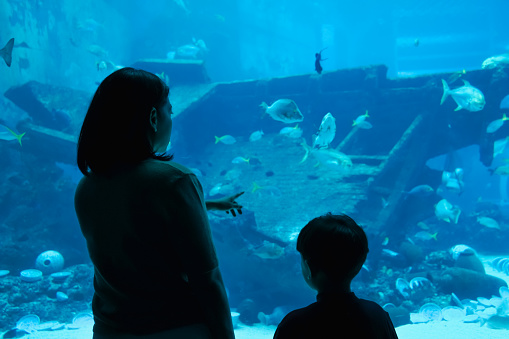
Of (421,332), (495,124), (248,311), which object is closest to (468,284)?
(421,332)

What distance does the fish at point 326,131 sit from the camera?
654 centimetres

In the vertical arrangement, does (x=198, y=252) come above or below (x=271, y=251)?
below

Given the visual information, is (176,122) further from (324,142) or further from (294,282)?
(294,282)

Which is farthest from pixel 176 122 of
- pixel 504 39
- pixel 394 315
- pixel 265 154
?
pixel 504 39

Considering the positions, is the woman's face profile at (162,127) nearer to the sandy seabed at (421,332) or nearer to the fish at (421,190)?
the sandy seabed at (421,332)

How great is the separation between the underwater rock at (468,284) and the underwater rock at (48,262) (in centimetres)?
854

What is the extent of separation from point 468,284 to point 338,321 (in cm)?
751

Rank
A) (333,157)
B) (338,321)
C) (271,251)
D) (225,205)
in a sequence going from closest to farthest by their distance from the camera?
(338,321), (225,205), (271,251), (333,157)

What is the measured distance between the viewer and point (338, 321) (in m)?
1.17

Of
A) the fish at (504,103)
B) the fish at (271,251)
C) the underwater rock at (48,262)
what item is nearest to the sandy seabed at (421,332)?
the fish at (271,251)

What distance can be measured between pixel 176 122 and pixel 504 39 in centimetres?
4638

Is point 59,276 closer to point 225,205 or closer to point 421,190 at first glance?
point 225,205

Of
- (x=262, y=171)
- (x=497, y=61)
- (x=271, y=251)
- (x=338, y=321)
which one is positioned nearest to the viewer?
(x=338, y=321)

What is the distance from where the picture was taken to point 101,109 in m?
1.16
